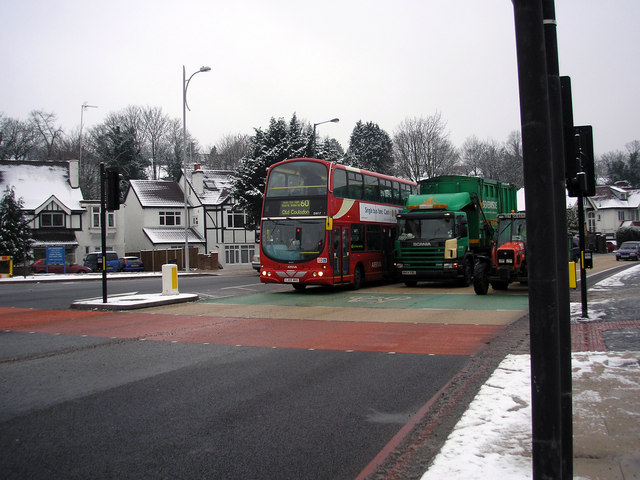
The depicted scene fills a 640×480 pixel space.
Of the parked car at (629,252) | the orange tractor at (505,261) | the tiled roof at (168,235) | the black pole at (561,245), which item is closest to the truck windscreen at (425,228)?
the orange tractor at (505,261)

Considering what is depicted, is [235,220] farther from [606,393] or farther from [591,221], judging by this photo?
[591,221]

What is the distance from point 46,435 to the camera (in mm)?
5387

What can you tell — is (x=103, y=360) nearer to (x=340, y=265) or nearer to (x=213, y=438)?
(x=213, y=438)

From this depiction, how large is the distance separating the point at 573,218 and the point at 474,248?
5130 centimetres

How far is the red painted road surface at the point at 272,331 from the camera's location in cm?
1016

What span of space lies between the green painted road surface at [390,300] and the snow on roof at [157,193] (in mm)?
39151

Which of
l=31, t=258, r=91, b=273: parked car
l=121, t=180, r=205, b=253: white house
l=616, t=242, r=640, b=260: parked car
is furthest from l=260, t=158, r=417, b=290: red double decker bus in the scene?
l=616, t=242, r=640, b=260: parked car

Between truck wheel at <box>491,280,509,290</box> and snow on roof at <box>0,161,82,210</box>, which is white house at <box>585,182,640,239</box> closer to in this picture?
snow on roof at <box>0,161,82,210</box>

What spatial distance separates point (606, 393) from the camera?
628cm

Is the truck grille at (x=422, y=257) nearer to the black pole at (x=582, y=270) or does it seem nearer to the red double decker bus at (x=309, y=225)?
the red double decker bus at (x=309, y=225)

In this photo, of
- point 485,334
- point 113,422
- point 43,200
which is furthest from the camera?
point 43,200

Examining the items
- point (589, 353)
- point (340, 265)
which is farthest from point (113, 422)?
point (340, 265)

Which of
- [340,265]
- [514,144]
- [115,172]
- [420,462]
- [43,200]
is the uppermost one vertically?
[514,144]

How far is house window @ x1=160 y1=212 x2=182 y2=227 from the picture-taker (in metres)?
57.1
